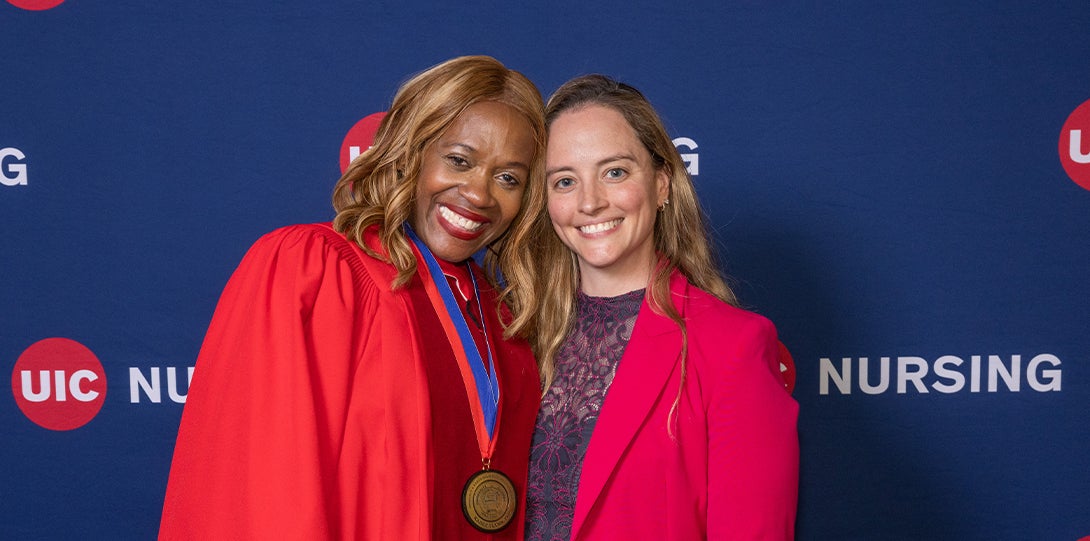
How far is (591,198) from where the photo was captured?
1.66 metres

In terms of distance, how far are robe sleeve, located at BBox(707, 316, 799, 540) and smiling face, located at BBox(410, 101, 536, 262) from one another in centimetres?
57

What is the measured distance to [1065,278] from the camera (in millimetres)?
2480

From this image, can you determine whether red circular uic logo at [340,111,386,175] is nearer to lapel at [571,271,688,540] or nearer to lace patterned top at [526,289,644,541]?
lace patterned top at [526,289,644,541]

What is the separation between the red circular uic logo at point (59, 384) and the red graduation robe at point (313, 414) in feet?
4.19

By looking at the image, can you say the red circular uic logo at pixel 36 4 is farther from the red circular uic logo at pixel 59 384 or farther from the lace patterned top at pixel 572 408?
the lace patterned top at pixel 572 408

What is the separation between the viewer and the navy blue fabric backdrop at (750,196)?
2.43 m

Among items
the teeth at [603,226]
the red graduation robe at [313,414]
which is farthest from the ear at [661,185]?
the red graduation robe at [313,414]

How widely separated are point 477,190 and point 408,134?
0.18 m

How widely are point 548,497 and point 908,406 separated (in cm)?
136

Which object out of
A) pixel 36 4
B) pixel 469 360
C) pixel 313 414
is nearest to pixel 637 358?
pixel 469 360

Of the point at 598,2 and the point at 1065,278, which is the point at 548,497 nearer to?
the point at 598,2

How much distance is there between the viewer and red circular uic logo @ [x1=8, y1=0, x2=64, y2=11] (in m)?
2.45

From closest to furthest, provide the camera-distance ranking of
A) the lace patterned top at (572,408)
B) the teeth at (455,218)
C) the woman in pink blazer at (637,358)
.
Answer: the woman in pink blazer at (637,358) < the lace patterned top at (572,408) < the teeth at (455,218)

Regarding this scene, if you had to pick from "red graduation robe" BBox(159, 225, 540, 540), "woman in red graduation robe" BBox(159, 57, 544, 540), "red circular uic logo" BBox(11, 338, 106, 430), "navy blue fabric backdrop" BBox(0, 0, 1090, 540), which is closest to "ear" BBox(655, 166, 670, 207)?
"woman in red graduation robe" BBox(159, 57, 544, 540)
